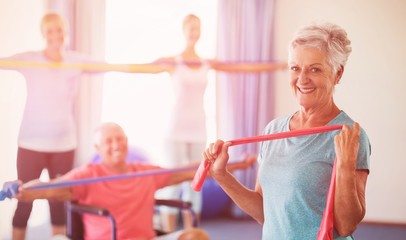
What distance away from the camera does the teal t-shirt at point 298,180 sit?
1515 mm

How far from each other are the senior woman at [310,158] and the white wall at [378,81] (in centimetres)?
90

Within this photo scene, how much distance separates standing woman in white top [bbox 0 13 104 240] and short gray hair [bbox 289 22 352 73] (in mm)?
1909

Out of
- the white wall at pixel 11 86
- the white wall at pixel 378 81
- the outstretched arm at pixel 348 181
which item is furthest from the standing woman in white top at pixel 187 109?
the outstretched arm at pixel 348 181

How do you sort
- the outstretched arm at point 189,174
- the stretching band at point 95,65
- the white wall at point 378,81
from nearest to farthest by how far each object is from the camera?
the white wall at point 378,81 → the stretching band at point 95,65 → the outstretched arm at point 189,174

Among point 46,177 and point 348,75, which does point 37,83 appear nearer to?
point 46,177

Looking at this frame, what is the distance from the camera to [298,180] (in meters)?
1.53

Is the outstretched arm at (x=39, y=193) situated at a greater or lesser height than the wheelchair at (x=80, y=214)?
greater

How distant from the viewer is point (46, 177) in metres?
3.15

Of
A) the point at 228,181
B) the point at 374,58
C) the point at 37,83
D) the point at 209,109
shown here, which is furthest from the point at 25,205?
the point at 374,58

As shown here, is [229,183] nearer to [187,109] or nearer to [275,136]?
[275,136]

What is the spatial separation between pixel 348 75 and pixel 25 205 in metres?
1.89

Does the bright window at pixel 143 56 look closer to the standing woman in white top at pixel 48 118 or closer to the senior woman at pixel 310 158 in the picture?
the standing woman in white top at pixel 48 118

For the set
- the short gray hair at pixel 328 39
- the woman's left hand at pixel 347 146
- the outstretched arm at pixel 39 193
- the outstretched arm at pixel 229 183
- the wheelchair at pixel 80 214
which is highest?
the short gray hair at pixel 328 39

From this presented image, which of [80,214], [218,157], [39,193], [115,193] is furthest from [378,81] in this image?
[39,193]
